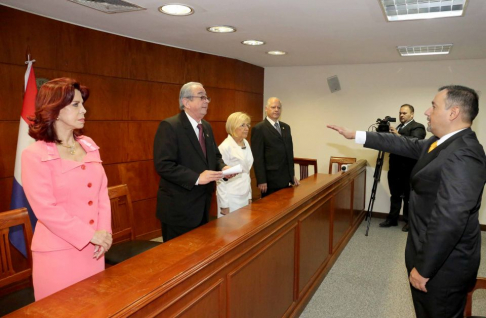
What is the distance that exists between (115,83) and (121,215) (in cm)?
175

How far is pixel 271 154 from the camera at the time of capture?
3.73m

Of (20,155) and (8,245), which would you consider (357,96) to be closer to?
(20,155)

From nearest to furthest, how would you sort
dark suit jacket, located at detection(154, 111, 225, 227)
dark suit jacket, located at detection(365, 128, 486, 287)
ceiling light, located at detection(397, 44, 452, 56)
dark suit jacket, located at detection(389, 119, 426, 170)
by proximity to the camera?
dark suit jacket, located at detection(365, 128, 486, 287) < dark suit jacket, located at detection(154, 111, 225, 227) < ceiling light, located at detection(397, 44, 452, 56) < dark suit jacket, located at detection(389, 119, 426, 170)

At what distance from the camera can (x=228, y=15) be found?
300 centimetres

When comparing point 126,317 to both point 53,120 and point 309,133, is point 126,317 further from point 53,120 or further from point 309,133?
point 309,133

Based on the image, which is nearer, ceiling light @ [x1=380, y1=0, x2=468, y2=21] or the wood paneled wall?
ceiling light @ [x1=380, y1=0, x2=468, y2=21]

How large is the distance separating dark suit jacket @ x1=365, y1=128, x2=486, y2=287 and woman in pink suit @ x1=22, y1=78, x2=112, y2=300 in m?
1.52

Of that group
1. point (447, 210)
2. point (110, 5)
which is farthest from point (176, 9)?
point (447, 210)

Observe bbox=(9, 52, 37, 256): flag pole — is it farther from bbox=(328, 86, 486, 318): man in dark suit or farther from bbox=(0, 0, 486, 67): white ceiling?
bbox=(328, 86, 486, 318): man in dark suit

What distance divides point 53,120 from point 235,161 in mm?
1825

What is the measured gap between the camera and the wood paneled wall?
301 centimetres

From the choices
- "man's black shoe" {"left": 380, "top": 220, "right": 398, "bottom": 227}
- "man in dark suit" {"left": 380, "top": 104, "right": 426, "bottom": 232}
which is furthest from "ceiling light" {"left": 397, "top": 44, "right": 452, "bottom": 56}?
"man's black shoe" {"left": 380, "top": 220, "right": 398, "bottom": 227}

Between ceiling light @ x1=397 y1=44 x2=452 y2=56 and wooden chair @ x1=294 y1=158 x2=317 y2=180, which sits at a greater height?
ceiling light @ x1=397 y1=44 x2=452 y2=56

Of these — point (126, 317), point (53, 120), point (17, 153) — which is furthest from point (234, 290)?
point (17, 153)
